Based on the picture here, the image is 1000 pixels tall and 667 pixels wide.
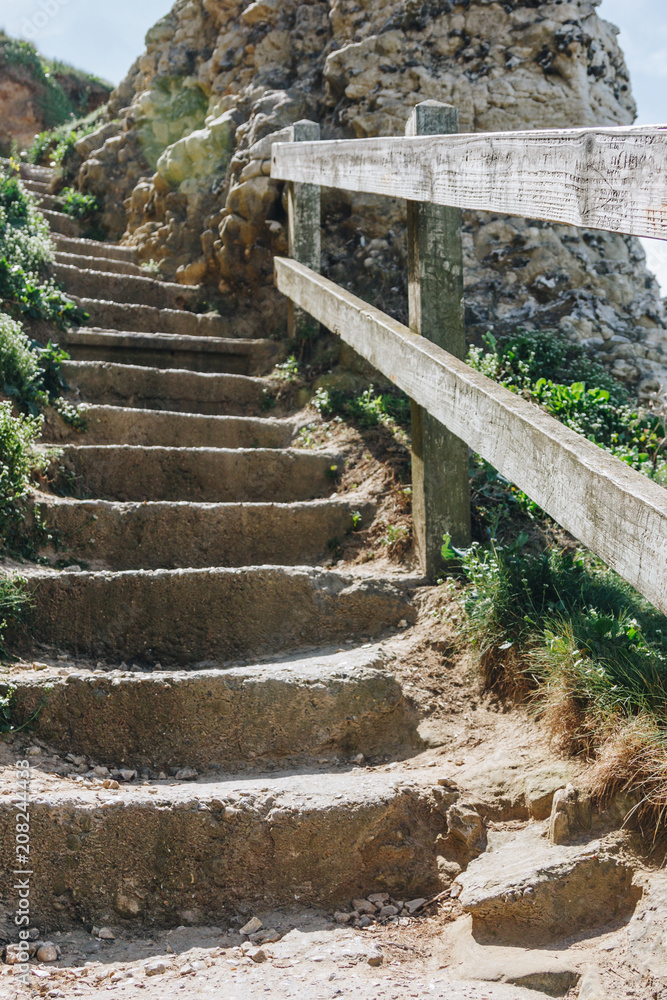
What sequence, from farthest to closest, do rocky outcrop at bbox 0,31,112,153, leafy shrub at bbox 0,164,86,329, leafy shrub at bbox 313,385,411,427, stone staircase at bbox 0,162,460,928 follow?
rocky outcrop at bbox 0,31,112,153
leafy shrub at bbox 0,164,86,329
leafy shrub at bbox 313,385,411,427
stone staircase at bbox 0,162,460,928

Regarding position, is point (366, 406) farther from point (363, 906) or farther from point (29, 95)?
point (29, 95)

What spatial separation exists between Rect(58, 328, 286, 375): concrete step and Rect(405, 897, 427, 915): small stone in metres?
4.02

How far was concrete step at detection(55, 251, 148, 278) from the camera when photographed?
650 centimetres

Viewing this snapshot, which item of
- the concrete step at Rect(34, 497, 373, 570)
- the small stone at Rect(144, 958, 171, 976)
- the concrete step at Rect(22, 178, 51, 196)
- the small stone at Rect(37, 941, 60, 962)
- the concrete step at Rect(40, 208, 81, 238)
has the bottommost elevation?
the small stone at Rect(144, 958, 171, 976)

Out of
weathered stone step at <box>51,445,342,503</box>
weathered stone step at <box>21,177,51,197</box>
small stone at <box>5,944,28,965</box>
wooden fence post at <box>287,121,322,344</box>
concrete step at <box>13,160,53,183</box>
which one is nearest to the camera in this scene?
small stone at <box>5,944,28,965</box>

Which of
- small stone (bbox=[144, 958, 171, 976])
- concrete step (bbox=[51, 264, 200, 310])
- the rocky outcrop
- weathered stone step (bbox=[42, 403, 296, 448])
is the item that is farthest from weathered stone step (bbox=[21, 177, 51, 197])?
small stone (bbox=[144, 958, 171, 976])

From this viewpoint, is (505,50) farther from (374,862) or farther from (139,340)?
(374,862)

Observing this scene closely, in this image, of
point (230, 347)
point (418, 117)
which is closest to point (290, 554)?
point (418, 117)

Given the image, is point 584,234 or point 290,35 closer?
point 584,234

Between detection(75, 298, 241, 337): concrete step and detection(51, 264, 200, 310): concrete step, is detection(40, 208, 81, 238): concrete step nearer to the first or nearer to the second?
detection(51, 264, 200, 310): concrete step

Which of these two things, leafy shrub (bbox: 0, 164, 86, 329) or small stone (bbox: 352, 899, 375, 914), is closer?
small stone (bbox: 352, 899, 375, 914)

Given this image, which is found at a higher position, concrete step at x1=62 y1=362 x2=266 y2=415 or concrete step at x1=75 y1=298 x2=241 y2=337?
concrete step at x1=75 y1=298 x2=241 y2=337

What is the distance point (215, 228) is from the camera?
6641 millimetres

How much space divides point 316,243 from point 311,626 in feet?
10.6
